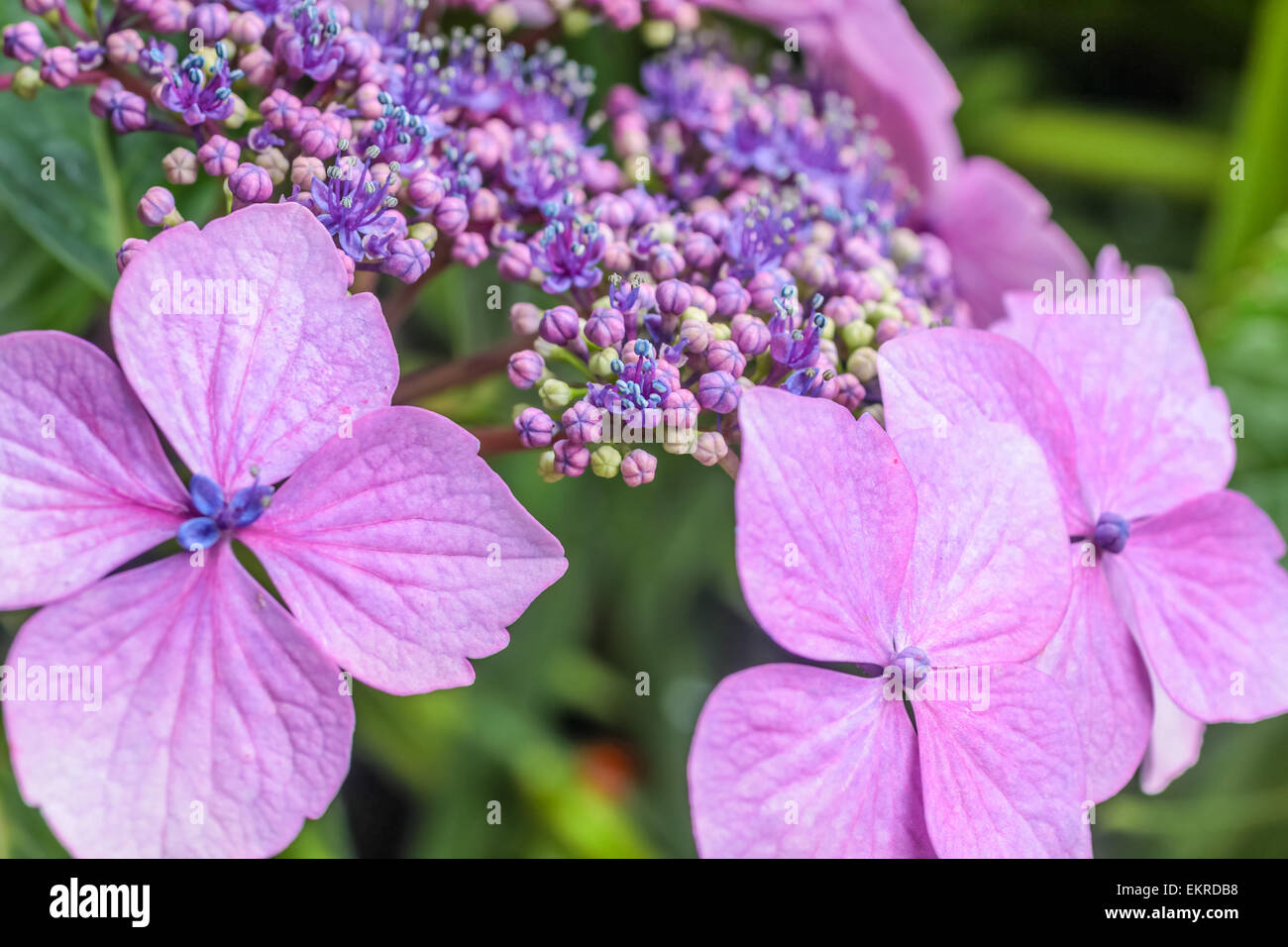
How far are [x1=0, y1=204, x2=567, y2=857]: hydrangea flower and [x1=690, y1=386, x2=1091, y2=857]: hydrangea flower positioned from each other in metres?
0.10

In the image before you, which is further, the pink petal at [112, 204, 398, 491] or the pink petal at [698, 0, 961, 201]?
the pink petal at [698, 0, 961, 201]

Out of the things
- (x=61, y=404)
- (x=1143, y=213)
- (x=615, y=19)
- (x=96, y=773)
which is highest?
(x=1143, y=213)

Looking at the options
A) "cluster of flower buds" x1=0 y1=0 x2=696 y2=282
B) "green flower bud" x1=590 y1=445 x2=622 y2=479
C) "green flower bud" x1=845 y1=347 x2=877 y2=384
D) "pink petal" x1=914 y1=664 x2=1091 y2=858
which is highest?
"cluster of flower buds" x1=0 y1=0 x2=696 y2=282

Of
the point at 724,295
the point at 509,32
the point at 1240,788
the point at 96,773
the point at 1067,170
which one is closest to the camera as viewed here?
the point at 96,773

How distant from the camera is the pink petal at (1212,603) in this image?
61cm

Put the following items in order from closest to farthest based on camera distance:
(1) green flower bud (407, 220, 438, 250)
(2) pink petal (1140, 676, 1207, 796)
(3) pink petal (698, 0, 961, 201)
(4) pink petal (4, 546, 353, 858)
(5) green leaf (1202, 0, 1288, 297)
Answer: (4) pink petal (4, 546, 353, 858) < (1) green flower bud (407, 220, 438, 250) < (2) pink petal (1140, 676, 1207, 796) < (3) pink petal (698, 0, 961, 201) < (5) green leaf (1202, 0, 1288, 297)

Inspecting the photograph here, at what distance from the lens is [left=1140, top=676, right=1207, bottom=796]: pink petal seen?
661mm

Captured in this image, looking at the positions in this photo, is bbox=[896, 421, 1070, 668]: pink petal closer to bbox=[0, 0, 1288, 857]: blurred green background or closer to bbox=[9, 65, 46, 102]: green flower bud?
bbox=[0, 0, 1288, 857]: blurred green background

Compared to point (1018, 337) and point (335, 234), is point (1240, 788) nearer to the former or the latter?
point (1018, 337)

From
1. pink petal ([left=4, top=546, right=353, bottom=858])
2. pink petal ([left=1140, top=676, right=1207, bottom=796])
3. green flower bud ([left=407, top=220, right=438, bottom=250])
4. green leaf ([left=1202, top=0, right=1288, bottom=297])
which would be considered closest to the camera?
pink petal ([left=4, top=546, right=353, bottom=858])

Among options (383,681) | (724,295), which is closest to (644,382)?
(724,295)

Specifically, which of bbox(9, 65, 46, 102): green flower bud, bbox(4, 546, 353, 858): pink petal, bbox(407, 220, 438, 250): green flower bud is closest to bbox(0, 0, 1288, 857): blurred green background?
bbox(9, 65, 46, 102): green flower bud

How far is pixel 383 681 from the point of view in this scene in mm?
473
